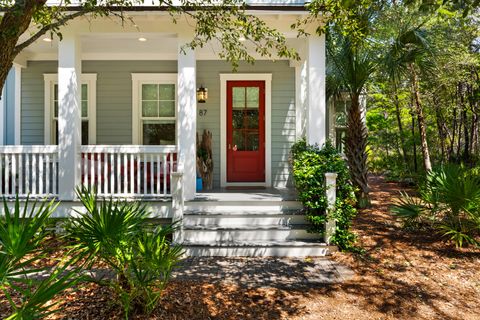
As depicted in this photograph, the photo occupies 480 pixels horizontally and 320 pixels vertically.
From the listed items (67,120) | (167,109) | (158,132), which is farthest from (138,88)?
(67,120)

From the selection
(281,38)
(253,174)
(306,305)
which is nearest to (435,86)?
(253,174)

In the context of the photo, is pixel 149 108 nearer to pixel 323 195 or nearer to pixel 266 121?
pixel 266 121

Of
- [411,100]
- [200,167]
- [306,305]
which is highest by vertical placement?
[411,100]

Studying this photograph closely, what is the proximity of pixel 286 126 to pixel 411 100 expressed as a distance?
4924mm

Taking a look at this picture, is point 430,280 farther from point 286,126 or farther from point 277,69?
point 277,69

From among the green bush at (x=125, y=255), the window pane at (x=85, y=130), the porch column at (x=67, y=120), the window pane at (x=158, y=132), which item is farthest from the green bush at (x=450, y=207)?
the window pane at (x=85, y=130)

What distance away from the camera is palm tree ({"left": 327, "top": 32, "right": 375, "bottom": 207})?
684 cm

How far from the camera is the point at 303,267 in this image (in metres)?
4.89

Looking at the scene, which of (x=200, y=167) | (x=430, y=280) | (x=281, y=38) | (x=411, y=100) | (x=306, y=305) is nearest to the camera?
(x=306, y=305)

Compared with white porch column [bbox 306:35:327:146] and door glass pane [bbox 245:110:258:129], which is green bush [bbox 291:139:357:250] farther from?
door glass pane [bbox 245:110:258:129]

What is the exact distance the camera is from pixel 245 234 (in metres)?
5.64

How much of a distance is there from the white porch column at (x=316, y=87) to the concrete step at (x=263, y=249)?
181 cm

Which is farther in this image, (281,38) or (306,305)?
(281,38)

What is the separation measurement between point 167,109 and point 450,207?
6.19 meters
